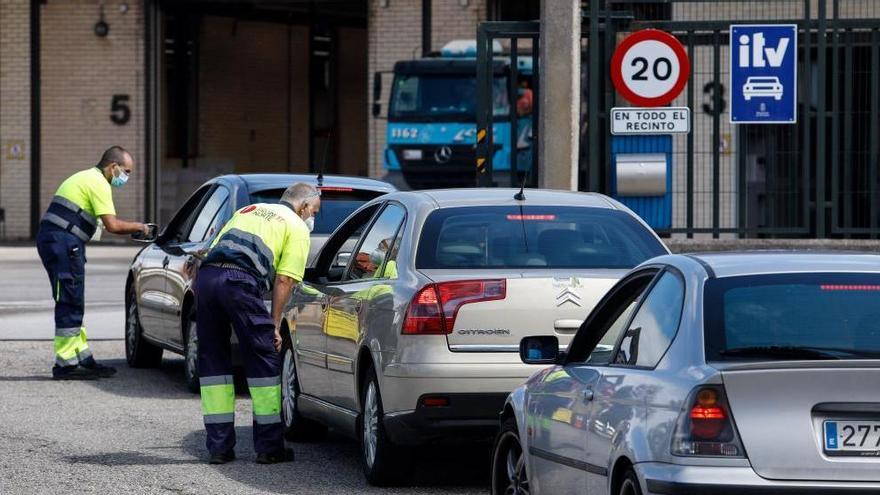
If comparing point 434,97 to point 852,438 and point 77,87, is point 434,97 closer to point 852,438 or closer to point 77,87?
point 77,87

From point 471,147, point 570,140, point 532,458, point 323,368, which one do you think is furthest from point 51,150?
point 532,458

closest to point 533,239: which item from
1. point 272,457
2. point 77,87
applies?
point 272,457

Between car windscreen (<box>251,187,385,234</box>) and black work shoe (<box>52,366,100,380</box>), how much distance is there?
228 centimetres

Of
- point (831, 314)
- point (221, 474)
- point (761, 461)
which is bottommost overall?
point (221, 474)

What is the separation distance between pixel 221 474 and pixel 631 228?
98.4 inches

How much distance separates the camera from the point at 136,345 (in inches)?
589

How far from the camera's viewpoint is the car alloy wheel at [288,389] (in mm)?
10859

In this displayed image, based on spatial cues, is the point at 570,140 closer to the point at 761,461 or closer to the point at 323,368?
the point at 323,368

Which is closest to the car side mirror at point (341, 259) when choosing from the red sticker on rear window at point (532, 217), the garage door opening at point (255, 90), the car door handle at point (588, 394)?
the red sticker on rear window at point (532, 217)

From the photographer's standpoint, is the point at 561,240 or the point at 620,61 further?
the point at 620,61

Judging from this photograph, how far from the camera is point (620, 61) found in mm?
17672

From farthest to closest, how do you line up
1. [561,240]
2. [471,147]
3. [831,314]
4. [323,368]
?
[471,147] → [323,368] → [561,240] → [831,314]

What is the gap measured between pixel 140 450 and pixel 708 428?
5.54 meters

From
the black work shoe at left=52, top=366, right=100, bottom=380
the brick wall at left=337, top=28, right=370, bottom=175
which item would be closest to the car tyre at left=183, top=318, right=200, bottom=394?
the black work shoe at left=52, top=366, right=100, bottom=380
